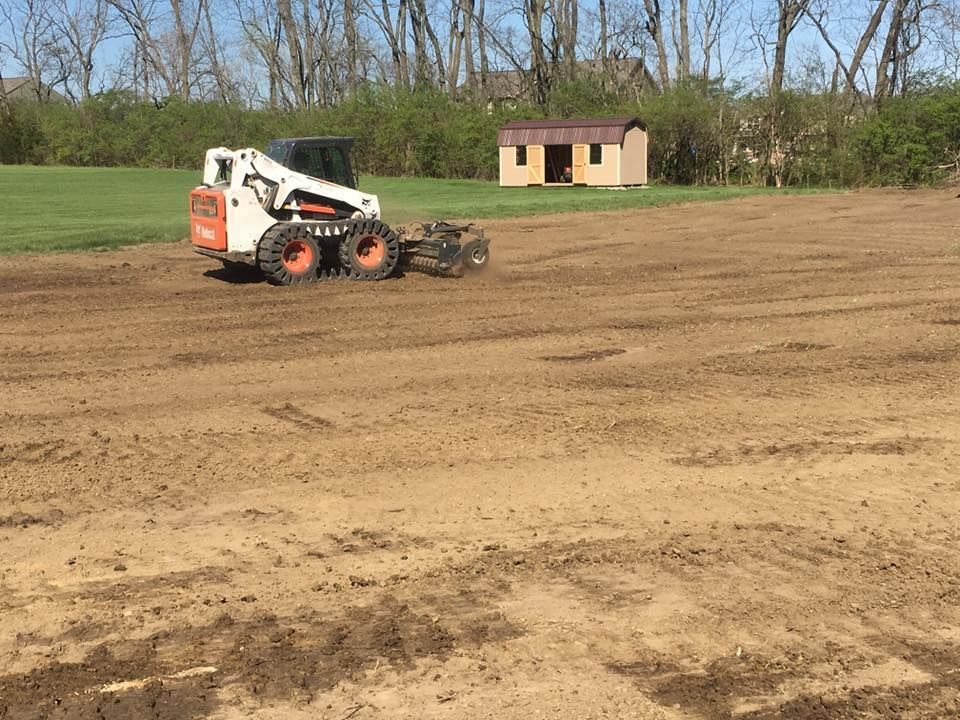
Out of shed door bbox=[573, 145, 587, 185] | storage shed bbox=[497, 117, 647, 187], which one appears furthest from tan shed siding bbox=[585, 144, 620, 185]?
shed door bbox=[573, 145, 587, 185]

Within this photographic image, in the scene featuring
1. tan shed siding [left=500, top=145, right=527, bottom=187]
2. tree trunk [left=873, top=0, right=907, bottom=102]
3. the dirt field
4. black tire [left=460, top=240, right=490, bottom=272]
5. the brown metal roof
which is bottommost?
the dirt field

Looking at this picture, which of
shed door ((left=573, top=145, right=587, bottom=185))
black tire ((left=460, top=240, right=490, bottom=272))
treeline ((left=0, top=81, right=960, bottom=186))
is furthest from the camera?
shed door ((left=573, top=145, right=587, bottom=185))

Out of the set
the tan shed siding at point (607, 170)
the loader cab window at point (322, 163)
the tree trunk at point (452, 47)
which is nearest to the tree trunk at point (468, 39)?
the tree trunk at point (452, 47)

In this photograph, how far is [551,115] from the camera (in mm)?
52094

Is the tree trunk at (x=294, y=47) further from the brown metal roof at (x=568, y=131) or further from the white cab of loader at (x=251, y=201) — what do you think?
the white cab of loader at (x=251, y=201)

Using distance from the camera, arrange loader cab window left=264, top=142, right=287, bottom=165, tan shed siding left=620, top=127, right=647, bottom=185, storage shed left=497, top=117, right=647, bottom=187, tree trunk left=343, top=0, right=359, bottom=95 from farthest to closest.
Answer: tree trunk left=343, top=0, right=359, bottom=95 → tan shed siding left=620, top=127, right=647, bottom=185 → storage shed left=497, top=117, right=647, bottom=187 → loader cab window left=264, top=142, right=287, bottom=165

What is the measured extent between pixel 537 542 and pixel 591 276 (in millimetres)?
10176

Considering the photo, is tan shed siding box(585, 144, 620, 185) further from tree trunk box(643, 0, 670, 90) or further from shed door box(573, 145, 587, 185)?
tree trunk box(643, 0, 670, 90)

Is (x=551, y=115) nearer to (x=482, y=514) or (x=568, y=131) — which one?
(x=568, y=131)

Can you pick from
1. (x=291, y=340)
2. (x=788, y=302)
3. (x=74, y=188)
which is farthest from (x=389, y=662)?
(x=74, y=188)

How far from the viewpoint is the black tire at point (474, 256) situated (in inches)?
601

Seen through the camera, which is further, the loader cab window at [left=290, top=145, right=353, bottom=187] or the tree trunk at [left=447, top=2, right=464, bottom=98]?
the tree trunk at [left=447, top=2, right=464, bottom=98]

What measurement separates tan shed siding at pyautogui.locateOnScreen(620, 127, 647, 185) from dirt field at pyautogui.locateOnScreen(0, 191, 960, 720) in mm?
30104

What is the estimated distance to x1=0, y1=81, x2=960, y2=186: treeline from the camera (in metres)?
39.0
